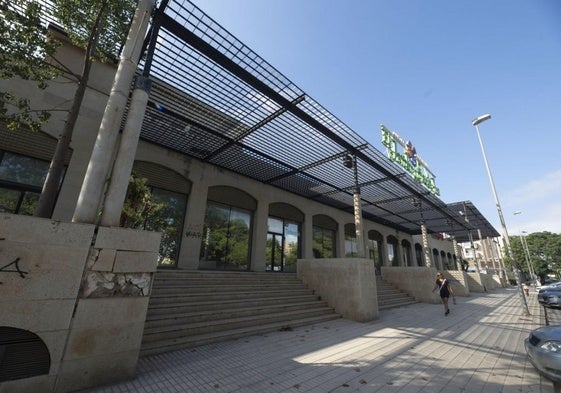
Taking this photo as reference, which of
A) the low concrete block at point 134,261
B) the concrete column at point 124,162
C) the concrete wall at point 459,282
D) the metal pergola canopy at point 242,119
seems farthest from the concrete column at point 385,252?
the concrete column at point 124,162

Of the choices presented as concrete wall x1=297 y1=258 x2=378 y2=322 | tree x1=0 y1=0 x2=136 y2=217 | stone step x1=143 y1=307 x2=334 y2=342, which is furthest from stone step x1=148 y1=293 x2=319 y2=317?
tree x1=0 y1=0 x2=136 y2=217

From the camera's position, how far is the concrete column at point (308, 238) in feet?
57.0

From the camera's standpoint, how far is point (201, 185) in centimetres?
1284

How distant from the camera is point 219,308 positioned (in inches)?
284

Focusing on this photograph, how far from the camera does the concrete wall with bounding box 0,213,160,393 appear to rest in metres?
3.17

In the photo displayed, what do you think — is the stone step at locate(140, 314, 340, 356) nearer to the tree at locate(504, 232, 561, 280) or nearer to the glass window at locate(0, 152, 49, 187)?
the glass window at locate(0, 152, 49, 187)

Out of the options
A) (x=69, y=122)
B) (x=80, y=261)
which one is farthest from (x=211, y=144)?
(x=80, y=261)

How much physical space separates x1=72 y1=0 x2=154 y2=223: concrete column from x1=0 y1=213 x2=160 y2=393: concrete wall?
626 mm

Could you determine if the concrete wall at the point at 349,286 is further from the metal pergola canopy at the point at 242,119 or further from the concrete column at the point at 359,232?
the metal pergola canopy at the point at 242,119

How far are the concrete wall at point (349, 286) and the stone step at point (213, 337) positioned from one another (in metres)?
1.85

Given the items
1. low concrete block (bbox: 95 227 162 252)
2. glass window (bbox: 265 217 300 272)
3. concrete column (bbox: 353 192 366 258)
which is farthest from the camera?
glass window (bbox: 265 217 300 272)

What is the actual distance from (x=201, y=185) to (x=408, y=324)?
37.0 ft

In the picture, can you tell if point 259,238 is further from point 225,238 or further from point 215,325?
point 215,325

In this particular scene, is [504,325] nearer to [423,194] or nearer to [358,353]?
[358,353]
